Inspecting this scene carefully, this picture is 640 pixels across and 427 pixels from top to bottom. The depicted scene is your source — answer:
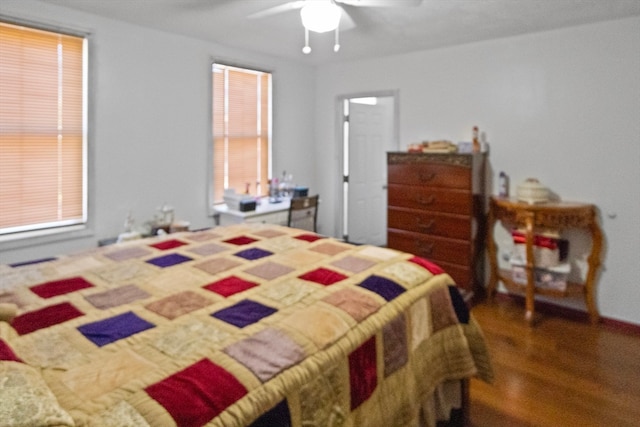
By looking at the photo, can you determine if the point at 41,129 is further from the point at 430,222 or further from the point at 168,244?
the point at 430,222

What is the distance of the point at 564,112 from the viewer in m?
3.55

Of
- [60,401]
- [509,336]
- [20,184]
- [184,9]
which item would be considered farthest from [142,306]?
[509,336]

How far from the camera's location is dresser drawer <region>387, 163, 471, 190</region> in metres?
3.72

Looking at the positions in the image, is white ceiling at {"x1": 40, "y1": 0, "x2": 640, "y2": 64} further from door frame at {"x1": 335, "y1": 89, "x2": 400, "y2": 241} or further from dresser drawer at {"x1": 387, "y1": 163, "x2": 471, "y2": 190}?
dresser drawer at {"x1": 387, "y1": 163, "x2": 471, "y2": 190}

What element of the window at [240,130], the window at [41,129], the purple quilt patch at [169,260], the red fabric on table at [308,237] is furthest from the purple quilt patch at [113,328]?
the window at [240,130]

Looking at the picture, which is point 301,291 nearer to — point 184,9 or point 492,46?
point 184,9

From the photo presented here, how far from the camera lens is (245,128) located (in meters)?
4.48

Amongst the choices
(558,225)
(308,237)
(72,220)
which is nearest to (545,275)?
(558,225)

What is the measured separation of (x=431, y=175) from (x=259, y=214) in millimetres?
1634

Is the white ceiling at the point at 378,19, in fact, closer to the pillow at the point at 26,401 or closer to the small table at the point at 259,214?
the small table at the point at 259,214

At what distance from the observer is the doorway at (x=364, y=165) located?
5215 millimetres

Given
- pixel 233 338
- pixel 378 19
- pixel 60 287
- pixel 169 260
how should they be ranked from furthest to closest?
1. pixel 378 19
2. pixel 169 260
3. pixel 60 287
4. pixel 233 338

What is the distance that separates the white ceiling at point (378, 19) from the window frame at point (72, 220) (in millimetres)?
204

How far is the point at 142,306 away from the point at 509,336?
2740 millimetres
